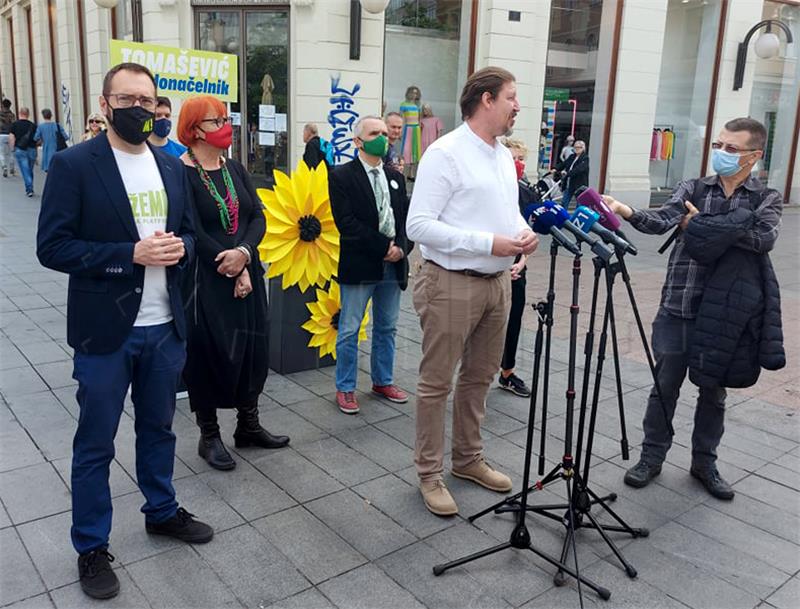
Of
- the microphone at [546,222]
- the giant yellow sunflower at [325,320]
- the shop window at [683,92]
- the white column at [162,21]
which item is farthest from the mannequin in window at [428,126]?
the microphone at [546,222]

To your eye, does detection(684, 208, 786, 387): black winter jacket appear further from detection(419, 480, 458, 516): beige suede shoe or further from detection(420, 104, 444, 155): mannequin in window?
detection(420, 104, 444, 155): mannequin in window

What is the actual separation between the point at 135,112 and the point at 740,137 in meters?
2.84

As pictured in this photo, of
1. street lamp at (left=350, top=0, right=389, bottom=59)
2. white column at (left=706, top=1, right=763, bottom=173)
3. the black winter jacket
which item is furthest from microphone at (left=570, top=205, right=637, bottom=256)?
white column at (left=706, top=1, right=763, bottom=173)

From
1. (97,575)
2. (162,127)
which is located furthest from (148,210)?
(162,127)

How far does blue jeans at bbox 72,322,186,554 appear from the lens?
274 cm

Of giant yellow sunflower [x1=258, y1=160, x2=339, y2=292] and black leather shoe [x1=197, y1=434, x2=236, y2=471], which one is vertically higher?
giant yellow sunflower [x1=258, y1=160, x2=339, y2=292]

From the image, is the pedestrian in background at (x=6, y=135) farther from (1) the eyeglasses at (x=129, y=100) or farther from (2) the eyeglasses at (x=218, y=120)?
(1) the eyeglasses at (x=129, y=100)

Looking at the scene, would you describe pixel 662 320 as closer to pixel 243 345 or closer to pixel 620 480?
pixel 620 480

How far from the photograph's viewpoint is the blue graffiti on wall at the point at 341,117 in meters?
12.5

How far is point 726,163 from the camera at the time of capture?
3.53m

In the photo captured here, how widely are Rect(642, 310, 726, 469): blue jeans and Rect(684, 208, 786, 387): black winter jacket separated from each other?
137 millimetres

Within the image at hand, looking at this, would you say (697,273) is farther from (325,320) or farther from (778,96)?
(778,96)

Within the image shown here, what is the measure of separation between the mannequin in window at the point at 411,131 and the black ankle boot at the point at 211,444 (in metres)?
10.6

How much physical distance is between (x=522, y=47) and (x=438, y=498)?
1226 cm
